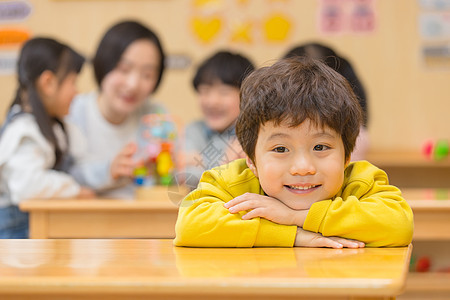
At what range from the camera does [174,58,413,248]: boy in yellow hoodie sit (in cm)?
112

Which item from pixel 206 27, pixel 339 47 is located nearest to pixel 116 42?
pixel 206 27

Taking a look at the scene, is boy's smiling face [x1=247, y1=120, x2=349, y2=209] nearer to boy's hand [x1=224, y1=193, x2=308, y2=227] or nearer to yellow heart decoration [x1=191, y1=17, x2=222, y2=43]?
boy's hand [x1=224, y1=193, x2=308, y2=227]

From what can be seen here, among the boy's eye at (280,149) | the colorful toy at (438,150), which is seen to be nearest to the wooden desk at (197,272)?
the boy's eye at (280,149)

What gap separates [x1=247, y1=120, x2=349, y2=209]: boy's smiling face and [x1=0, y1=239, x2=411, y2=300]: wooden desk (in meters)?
0.11

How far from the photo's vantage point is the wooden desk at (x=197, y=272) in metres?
0.79

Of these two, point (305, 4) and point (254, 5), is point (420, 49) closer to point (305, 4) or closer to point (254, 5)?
point (305, 4)

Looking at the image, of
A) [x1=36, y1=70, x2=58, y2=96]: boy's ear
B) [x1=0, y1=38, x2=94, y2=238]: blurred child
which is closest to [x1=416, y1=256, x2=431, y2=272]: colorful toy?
[x1=0, y1=38, x2=94, y2=238]: blurred child

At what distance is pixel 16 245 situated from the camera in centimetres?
115

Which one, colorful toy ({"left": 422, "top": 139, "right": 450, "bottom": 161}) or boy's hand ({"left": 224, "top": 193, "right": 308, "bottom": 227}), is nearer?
boy's hand ({"left": 224, "top": 193, "right": 308, "bottom": 227})

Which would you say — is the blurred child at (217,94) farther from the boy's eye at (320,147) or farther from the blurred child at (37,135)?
the boy's eye at (320,147)

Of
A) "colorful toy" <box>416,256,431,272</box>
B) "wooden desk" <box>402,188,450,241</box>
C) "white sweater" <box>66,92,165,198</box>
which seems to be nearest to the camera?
"wooden desk" <box>402,188,450,241</box>

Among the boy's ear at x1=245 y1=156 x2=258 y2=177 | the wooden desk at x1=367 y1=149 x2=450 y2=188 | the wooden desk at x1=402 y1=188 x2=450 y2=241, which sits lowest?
the wooden desk at x1=367 y1=149 x2=450 y2=188

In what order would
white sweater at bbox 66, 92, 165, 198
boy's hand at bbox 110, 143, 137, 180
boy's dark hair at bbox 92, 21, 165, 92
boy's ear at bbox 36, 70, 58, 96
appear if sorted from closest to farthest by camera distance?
1. boy's hand at bbox 110, 143, 137, 180
2. boy's ear at bbox 36, 70, 58, 96
3. white sweater at bbox 66, 92, 165, 198
4. boy's dark hair at bbox 92, 21, 165, 92

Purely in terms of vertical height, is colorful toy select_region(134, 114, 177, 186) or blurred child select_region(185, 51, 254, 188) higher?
blurred child select_region(185, 51, 254, 188)
